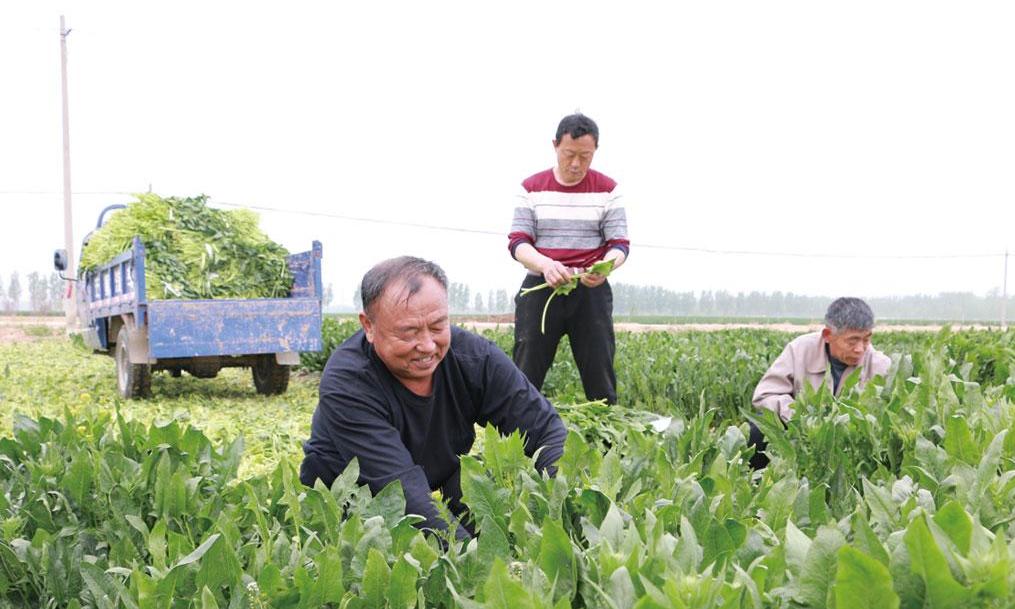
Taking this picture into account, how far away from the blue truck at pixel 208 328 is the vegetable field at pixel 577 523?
5473 millimetres

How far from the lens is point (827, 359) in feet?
15.8

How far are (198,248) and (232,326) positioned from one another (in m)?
1.33

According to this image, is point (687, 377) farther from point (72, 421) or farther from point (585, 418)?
point (72, 421)

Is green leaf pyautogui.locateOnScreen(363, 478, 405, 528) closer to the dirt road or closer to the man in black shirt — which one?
the man in black shirt

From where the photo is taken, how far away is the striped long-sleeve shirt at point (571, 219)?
5.37 meters

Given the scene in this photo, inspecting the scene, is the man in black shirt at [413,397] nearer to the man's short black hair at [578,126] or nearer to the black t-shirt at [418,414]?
the black t-shirt at [418,414]

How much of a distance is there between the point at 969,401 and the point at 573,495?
1.64 m

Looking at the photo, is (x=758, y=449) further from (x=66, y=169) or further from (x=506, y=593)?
(x=66, y=169)

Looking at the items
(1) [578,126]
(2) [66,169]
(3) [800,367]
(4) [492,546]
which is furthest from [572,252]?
(2) [66,169]

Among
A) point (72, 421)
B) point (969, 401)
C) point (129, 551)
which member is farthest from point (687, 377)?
point (129, 551)

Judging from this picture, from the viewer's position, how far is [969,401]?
9.20ft

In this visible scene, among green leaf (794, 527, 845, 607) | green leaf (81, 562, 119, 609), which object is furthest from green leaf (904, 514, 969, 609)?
green leaf (81, 562, 119, 609)

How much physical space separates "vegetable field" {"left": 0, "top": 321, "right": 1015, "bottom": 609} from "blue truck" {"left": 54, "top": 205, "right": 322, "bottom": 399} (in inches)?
215

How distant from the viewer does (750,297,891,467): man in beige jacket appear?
15.0 ft
